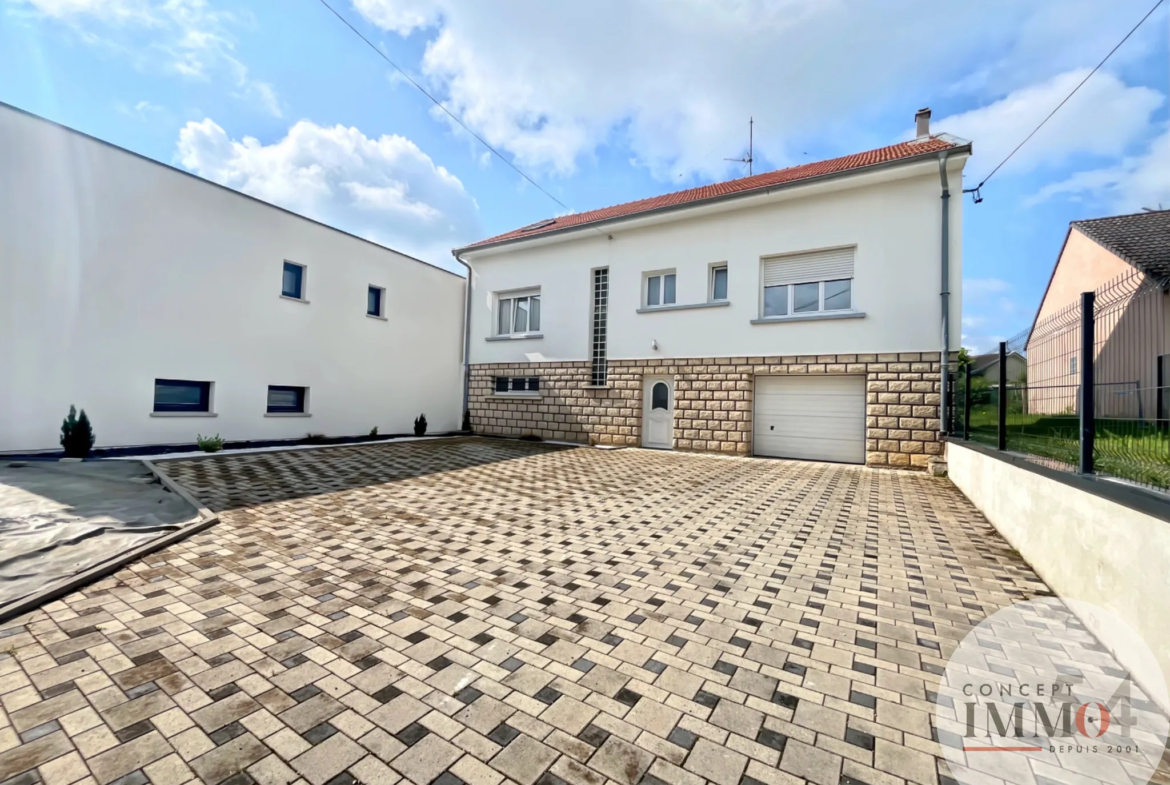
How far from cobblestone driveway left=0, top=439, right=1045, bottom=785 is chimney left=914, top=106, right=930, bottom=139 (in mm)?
10208

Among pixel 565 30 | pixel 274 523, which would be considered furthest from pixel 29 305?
pixel 565 30

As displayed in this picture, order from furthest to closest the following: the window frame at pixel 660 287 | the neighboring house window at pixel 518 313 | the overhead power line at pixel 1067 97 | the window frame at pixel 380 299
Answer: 1. the neighboring house window at pixel 518 313
2. the window frame at pixel 380 299
3. the window frame at pixel 660 287
4. the overhead power line at pixel 1067 97

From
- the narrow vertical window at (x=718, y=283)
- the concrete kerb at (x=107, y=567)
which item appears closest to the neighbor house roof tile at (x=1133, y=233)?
the narrow vertical window at (x=718, y=283)

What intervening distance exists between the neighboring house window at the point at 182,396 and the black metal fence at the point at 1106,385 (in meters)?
12.8

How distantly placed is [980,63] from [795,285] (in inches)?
166

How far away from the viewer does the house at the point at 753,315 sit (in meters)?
8.62

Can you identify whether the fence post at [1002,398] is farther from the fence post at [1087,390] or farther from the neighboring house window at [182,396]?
the neighboring house window at [182,396]

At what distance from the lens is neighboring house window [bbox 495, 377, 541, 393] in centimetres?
1343

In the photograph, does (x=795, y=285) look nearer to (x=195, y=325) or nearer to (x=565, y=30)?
(x=565, y=30)

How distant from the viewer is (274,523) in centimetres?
450

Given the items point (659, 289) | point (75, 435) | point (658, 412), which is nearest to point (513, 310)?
point (659, 289)

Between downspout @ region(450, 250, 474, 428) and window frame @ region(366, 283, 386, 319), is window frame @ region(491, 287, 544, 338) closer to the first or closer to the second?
downspout @ region(450, 250, 474, 428)

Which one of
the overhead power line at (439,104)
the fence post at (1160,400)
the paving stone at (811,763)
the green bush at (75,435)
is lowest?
the paving stone at (811,763)

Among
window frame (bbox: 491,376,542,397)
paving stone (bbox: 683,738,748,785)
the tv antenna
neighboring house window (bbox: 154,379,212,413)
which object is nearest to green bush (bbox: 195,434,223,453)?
neighboring house window (bbox: 154,379,212,413)
